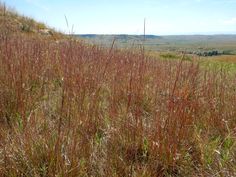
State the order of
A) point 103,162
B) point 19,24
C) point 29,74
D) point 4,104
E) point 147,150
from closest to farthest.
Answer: point 103,162, point 147,150, point 4,104, point 29,74, point 19,24

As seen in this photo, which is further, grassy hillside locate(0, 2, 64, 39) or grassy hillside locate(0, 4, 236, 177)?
grassy hillside locate(0, 2, 64, 39)

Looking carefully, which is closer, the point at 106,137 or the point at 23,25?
the point at 106,137

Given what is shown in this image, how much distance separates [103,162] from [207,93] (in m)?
1.82

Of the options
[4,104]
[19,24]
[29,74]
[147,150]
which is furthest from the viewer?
[19,24]

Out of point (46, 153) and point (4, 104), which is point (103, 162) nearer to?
point (46, 153)

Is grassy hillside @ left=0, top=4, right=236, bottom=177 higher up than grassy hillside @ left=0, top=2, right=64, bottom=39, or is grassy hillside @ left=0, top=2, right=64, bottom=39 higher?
grassy hillside @ left=0, top=2, right=64, bottom=39

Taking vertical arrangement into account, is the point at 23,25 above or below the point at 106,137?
above

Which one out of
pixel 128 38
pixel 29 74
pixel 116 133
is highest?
pixel 128 38

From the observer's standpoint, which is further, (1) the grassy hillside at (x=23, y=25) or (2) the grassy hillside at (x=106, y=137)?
(1) the grassy hillside at (x=23, y=25)

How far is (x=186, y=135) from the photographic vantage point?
2.44m

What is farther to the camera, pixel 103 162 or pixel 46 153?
pixel 103 162

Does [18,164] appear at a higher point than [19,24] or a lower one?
lower

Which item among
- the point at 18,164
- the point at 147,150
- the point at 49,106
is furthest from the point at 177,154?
the point at 49,106

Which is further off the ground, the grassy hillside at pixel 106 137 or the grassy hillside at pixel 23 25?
the grassy hillside at pixel 23 25
